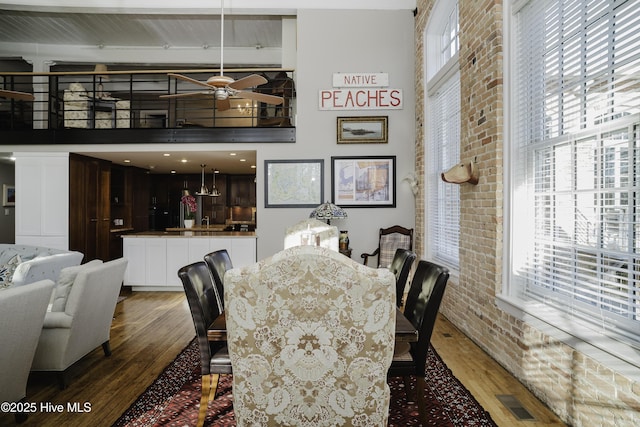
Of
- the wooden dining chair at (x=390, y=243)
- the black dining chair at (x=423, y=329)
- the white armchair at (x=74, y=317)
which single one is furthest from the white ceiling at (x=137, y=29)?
the black dining chair at (x=423, y=329)

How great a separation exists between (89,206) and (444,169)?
6.00 meters

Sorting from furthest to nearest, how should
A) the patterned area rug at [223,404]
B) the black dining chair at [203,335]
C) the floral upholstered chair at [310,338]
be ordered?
the patterned area rug at [223,404] → the black dining chair at [203,335] → the floral upholstered chair at [310,338]

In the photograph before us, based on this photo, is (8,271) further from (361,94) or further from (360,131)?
(361,94)

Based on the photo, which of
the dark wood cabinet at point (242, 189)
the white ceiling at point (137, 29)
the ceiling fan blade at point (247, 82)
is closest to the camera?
the ceiling fan blade at point (247, 82)

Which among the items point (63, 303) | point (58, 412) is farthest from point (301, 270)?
point (63, 303)

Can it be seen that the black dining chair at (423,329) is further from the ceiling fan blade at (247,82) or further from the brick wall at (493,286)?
the ceiling fan blade at (247,82)

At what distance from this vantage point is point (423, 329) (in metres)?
2.04

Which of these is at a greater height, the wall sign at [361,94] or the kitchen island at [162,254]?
the wall sign at [361,94]

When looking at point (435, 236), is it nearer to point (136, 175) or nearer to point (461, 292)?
point (461, 292)

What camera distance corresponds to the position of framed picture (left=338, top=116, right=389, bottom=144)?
555cm

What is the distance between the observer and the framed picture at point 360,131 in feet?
18.2

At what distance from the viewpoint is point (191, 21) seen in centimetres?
690

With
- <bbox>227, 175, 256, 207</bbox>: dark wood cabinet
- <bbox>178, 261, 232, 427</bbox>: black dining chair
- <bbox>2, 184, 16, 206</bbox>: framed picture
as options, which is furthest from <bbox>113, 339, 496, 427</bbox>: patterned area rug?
<bbox>2, 184, 16, 206</bbox>: framed picture

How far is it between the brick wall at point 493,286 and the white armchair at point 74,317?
324cm
